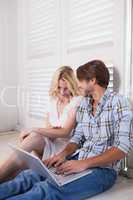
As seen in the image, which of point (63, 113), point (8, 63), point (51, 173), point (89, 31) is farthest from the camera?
point (8, 63)

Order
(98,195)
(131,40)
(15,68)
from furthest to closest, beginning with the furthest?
(15,68), (131,40), (98,195)

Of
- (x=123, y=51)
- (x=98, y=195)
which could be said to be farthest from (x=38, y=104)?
(x=98, y=195)

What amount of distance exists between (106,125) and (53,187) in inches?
16.6

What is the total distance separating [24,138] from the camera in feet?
5.73

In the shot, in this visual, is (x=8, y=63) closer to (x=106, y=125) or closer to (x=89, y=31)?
(x=89, y=31)

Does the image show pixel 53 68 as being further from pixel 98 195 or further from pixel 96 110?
pixel 98 195

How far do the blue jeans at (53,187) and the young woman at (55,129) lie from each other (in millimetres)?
200

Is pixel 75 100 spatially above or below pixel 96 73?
below

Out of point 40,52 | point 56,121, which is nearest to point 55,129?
point 56,121

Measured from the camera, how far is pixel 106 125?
1.45 meters

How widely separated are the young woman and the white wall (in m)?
1.31

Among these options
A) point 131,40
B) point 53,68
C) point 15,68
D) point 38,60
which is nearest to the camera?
point 131,40

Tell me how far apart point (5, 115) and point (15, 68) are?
0.55 m

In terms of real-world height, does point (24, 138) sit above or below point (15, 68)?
below
